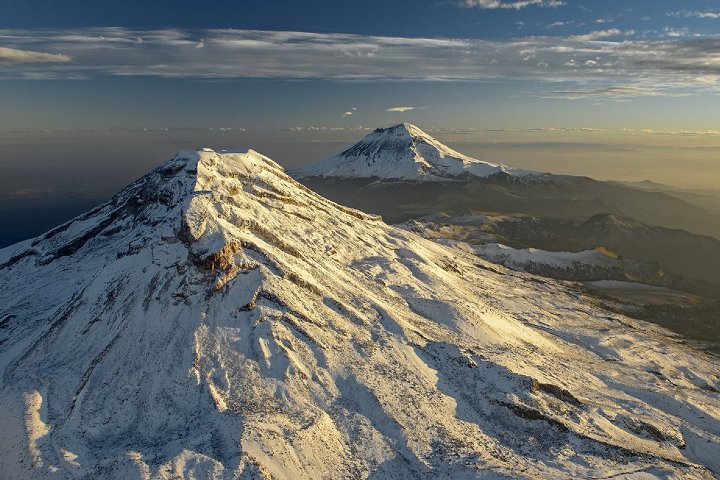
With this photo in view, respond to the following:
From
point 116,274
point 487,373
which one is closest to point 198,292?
point 116,274

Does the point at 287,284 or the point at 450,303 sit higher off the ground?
the point at 287,284

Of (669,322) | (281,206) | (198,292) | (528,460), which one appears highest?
(281,206)

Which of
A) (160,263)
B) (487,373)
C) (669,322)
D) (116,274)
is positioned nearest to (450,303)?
(487,373)

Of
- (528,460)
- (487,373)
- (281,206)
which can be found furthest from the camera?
(281,206)

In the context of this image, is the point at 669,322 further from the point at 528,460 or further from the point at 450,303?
the point at 528,460

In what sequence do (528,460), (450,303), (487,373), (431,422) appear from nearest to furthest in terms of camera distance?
(528,460) → (431,422) → (487,373) → (450,303)

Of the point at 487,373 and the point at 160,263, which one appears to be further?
the point at 160,263
